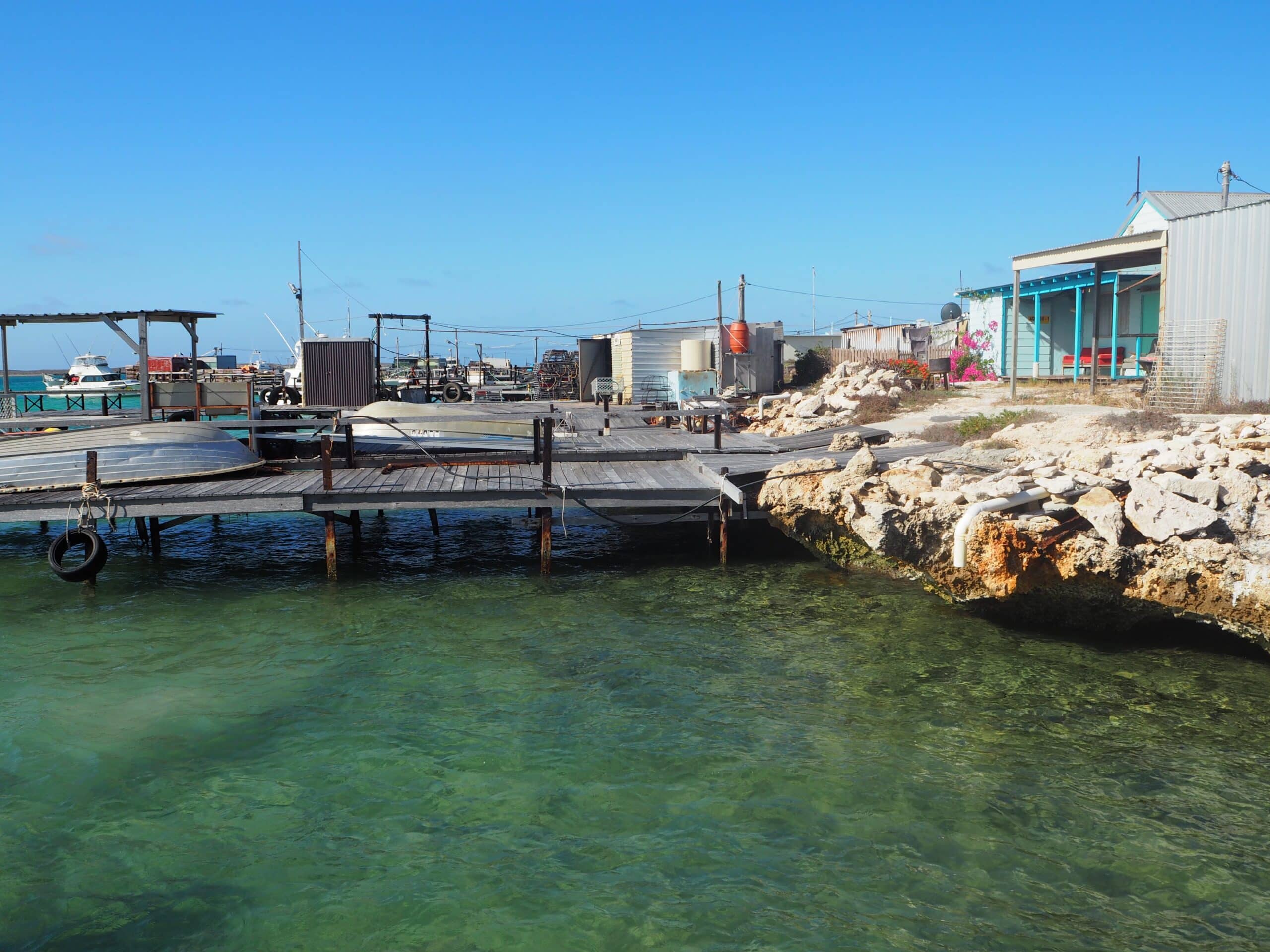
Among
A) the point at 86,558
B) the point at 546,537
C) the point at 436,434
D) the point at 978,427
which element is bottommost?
the point at 86,558

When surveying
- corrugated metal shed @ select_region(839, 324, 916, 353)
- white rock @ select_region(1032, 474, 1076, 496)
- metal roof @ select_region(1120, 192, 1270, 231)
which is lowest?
white rock @ select_region(1032, 474, 1076, 496)

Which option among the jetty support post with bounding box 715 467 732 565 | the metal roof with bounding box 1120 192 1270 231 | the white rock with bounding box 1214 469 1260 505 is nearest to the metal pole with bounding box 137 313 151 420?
the jetty support post with bounding box 715 467 732 565

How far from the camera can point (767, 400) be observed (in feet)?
98.6

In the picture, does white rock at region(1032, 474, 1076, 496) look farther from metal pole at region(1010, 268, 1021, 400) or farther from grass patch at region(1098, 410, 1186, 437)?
metal pole at region(1010, 268, 1021, 400)

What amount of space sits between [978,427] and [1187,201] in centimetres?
1525

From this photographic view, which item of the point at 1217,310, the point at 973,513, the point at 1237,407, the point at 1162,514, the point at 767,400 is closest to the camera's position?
the point at 1162,514

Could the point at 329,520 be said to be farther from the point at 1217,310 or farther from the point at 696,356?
the point at 696,356

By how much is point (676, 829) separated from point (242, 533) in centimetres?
1451

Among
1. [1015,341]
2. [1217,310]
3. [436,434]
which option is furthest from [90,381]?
[1217,310]

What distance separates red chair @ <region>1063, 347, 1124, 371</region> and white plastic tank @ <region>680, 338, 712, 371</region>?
36.1 feet

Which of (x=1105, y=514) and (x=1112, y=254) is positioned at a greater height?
(x=1112, y=254)

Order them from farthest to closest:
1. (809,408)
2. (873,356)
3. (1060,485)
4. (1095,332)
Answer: (873,356)
(809,408)
(1095,332)
(1060,485)

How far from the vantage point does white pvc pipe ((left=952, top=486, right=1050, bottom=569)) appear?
11094 mm

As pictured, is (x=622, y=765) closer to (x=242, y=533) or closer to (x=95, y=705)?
(x=95, y=705)
